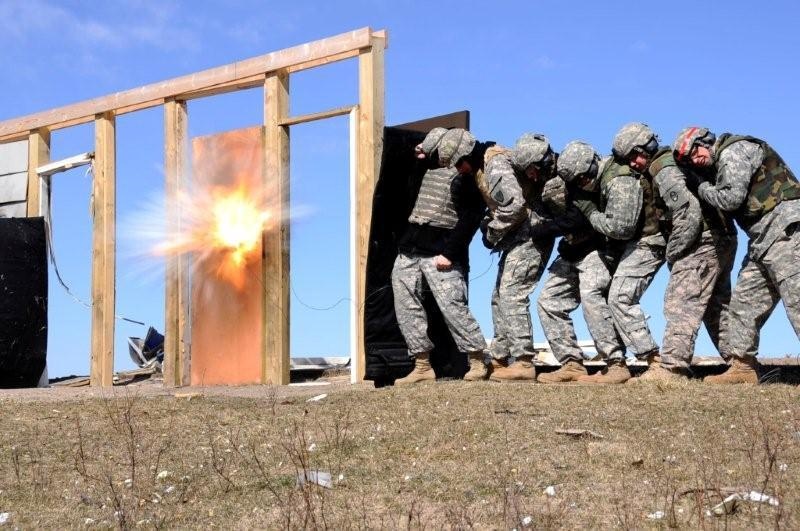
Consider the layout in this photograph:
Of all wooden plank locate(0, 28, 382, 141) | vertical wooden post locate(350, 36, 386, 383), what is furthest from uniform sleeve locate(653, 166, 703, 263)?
wooden plank locate(0, 28, 382, 141)

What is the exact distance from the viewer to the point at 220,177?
12453 millimetres

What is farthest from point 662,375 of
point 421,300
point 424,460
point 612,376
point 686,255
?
point 424,460

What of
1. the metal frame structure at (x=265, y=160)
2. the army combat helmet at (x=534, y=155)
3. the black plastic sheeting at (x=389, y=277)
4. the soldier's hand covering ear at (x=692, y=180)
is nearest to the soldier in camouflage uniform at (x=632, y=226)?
the soldier's hand covering ear at (x=692, y=180)

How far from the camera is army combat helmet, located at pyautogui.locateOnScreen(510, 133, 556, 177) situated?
938 cm

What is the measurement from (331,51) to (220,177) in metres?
2.17

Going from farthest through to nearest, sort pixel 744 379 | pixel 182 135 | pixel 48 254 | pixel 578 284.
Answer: pixel 48 254 → pixel 182 135 → pixel 578 284 → pixel 744 379

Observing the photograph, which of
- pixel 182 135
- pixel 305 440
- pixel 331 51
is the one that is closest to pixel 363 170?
pixel 331 51

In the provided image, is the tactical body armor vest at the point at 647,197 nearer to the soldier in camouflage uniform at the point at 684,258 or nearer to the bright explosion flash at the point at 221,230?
the soldier in camouflage uniform at the point at 684,258

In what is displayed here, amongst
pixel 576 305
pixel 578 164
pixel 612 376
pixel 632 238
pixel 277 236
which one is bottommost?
pixel 612 376

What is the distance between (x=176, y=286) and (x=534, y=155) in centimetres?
530

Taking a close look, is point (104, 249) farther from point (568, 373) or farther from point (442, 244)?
point (568, 373)

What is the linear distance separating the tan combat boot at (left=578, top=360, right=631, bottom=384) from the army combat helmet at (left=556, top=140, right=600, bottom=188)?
61.9 inches

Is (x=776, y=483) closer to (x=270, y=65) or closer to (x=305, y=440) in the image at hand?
(x=305, y=440)

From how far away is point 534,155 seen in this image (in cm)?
937
